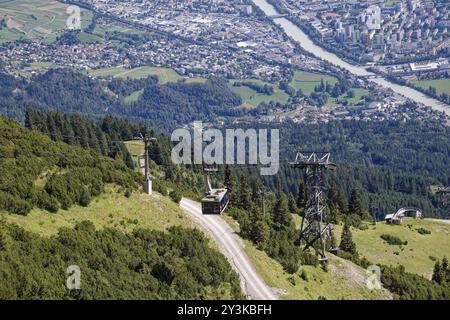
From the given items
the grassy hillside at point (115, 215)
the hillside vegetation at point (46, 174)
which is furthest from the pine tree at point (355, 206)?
the hillside vegetation at point (46, 174)

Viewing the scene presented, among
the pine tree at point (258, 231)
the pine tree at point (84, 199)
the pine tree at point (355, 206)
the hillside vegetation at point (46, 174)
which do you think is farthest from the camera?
the pine tree at point (355, 206)

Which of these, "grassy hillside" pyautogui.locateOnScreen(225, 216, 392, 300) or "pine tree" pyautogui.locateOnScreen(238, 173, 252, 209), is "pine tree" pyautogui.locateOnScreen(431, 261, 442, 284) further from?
"pine tree" pyautogui.locateOnScreen(238, 173, 252, 209)

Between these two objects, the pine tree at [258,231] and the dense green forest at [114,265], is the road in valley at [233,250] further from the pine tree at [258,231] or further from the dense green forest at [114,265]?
the pine tree at [258,231]

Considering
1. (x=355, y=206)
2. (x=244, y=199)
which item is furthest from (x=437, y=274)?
(x=355, y=206)

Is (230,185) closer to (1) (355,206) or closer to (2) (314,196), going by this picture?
(2) (314,196)

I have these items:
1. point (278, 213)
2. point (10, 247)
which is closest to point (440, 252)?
point (278, 213)

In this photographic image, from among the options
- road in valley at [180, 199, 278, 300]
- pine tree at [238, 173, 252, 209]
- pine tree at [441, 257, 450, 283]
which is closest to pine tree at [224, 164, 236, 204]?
pine tree at [238, 173, 252, 209]
